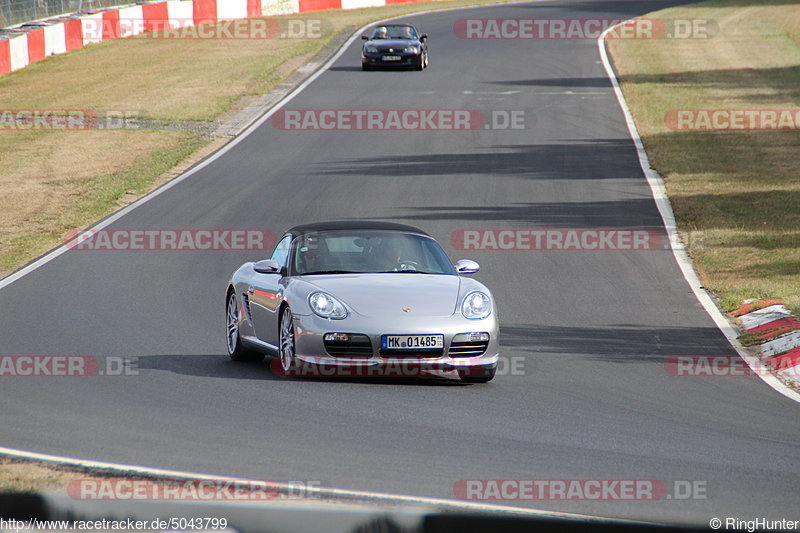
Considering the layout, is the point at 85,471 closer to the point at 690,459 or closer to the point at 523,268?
the point at 690,459

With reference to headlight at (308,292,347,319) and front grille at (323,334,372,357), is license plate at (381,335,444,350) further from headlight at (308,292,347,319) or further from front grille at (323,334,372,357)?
headlight at (308,292,347,319)

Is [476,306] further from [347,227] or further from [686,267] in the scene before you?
[686,267]

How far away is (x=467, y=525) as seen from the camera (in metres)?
5.27

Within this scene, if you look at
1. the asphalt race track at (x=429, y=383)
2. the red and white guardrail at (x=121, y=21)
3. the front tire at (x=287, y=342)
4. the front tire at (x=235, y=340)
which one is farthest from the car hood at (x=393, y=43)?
the front tire at (x=287, y=342)

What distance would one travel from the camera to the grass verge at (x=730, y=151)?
17.6 meters

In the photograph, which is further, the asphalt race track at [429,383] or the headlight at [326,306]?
the headlight at [326,306]

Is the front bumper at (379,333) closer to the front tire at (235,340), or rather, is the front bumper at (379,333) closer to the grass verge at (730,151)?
the front tire at (235,340)

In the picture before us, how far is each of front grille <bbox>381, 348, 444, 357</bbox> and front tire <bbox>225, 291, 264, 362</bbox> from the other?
2.09 meters

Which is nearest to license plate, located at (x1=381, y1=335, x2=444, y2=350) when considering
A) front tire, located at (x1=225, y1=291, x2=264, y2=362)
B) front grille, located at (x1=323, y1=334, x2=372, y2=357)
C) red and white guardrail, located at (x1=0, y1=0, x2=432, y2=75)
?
front grille, located at (x1=323, y1=334, x2=372, y2=357)

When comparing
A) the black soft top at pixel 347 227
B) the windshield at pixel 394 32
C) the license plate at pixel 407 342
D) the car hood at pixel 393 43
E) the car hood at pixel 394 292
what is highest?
the black soft top at pixel 347 227

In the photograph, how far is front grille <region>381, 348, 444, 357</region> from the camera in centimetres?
1021

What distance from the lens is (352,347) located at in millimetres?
10273

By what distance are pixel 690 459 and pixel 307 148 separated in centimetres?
2172

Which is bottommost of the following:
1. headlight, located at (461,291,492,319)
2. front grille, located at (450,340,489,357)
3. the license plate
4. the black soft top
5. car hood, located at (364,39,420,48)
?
car hood, located at (364,39,420,48)
